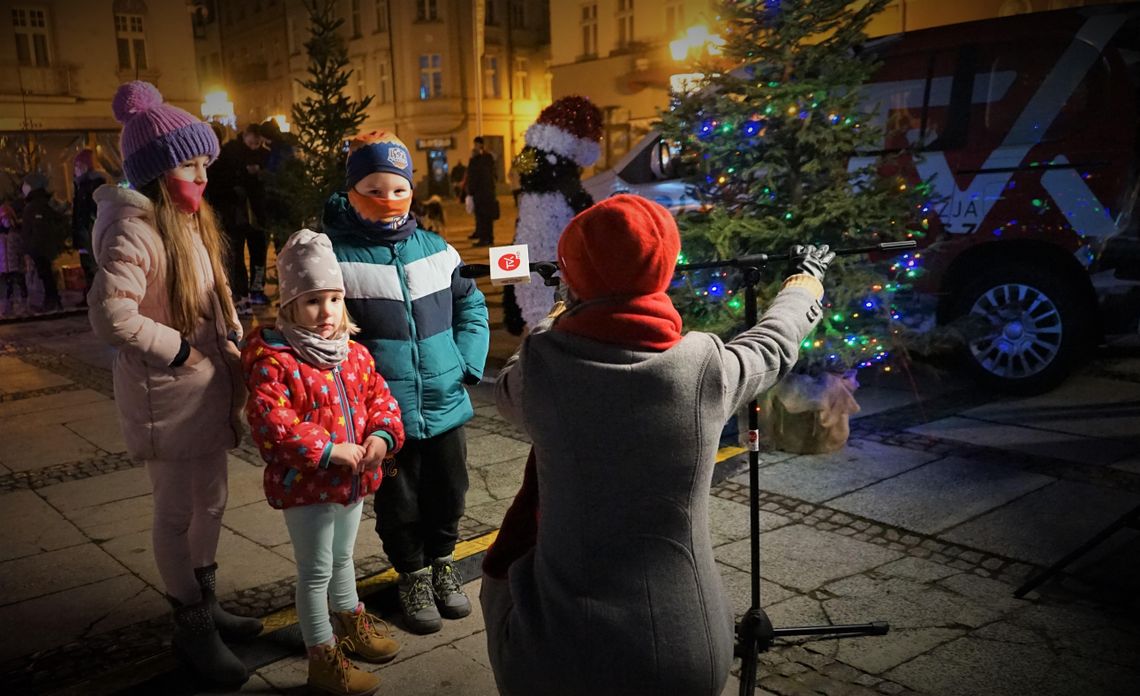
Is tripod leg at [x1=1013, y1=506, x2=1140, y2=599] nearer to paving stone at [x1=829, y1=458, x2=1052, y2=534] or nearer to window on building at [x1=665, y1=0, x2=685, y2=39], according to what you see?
paving stone at [x1=829, y1=458, x2=1052, y2=534]

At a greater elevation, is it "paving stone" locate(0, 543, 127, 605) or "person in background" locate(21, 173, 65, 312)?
"person in background" locate(21, 173, 65, 312)

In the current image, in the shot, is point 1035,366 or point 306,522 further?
point 1035,366

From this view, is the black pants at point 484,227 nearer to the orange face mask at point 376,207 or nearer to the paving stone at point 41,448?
the paving stone at point 41,448

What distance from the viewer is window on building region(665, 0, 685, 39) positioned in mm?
28725

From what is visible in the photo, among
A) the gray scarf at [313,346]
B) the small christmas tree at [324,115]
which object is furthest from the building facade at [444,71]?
the gray scarf at [313,346]

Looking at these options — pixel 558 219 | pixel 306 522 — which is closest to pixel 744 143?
pixel 558 219

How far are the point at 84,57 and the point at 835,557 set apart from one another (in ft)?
97.5

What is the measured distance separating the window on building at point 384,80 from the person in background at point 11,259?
1402 inches

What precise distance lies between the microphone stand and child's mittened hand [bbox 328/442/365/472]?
125 cm

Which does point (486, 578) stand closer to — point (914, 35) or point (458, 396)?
point (458, 396)

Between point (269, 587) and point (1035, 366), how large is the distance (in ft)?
18.4

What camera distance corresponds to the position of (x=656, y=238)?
197 cm

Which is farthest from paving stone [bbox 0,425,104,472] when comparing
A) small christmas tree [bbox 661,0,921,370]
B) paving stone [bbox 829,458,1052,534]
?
paving stone [bbox 829,458,1052,534]

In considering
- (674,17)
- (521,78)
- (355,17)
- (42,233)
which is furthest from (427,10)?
(42,233)
